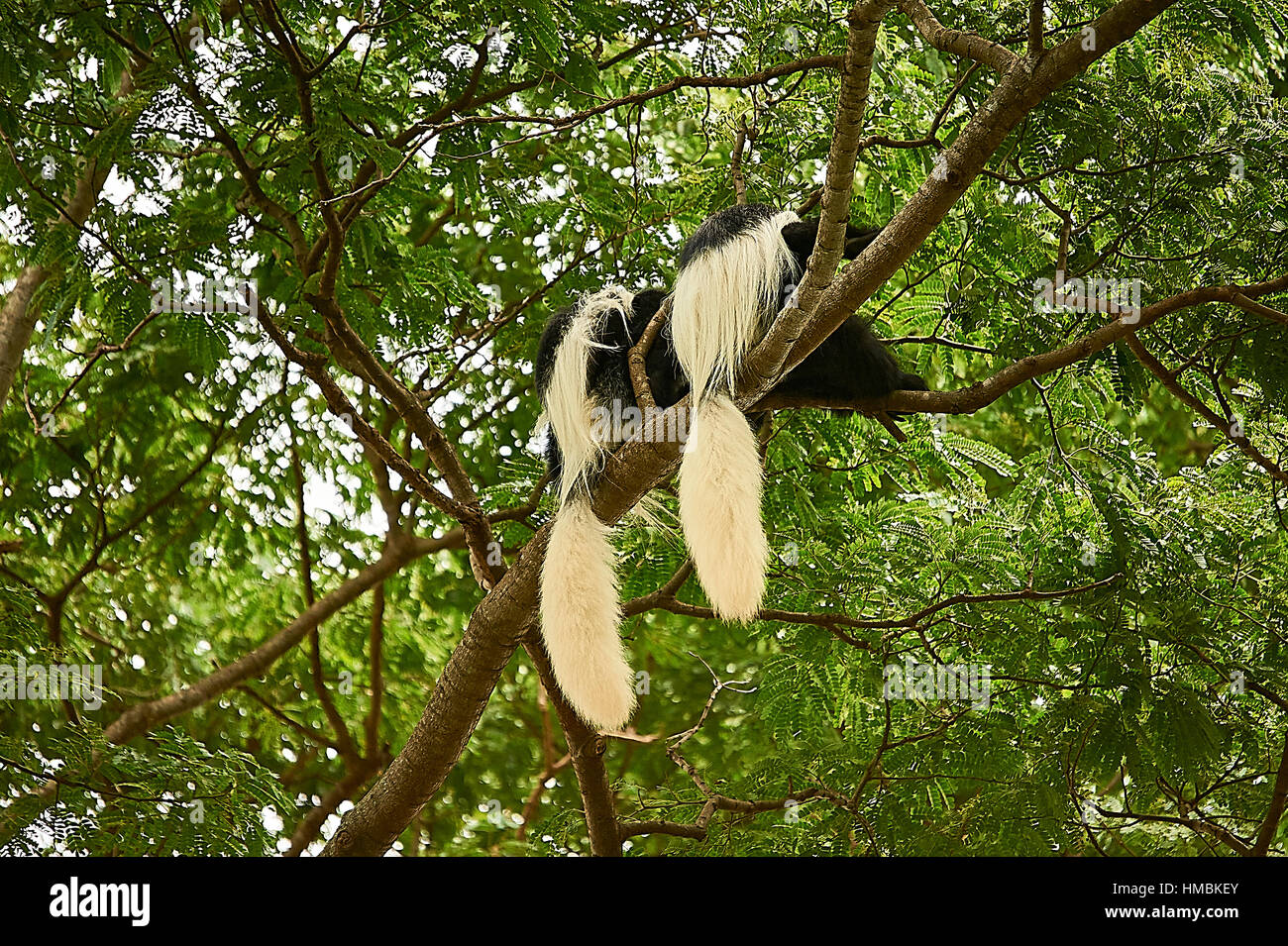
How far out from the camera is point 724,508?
89.9 inches

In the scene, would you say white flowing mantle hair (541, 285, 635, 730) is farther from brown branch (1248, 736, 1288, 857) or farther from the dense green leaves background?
brown branch (1248, 736, 1288, 857)

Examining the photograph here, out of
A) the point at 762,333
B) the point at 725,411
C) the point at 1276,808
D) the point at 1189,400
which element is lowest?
the point at 1276,808

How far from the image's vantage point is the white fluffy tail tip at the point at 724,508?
2.16 m

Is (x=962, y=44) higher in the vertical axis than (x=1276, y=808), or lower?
higher

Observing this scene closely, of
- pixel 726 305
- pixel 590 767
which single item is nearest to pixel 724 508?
pixel 726 305

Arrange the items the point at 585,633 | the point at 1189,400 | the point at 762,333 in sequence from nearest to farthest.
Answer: the point at 1189,400 < the point at 585,633 < the point at 762,333

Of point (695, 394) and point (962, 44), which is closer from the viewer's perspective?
point (962, 44)

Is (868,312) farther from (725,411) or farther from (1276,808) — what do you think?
(1276,808)

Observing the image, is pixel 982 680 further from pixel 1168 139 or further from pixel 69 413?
pixel 69 413

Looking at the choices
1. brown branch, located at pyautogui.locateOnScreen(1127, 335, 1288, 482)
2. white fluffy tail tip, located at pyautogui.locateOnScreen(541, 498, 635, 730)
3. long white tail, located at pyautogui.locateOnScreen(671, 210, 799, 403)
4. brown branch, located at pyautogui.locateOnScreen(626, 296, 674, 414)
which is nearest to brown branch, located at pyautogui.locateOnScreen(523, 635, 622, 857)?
white fluffy tail tip, located at pyautogui.locateOnScreen(541, 498, 635, 730)

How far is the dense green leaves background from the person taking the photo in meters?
2.37

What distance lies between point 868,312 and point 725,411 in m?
0.70

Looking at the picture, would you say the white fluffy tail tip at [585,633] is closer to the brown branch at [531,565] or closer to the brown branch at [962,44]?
the brown branch at [531,565]

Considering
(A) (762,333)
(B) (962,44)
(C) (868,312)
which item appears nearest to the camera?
(B) (962,44)
